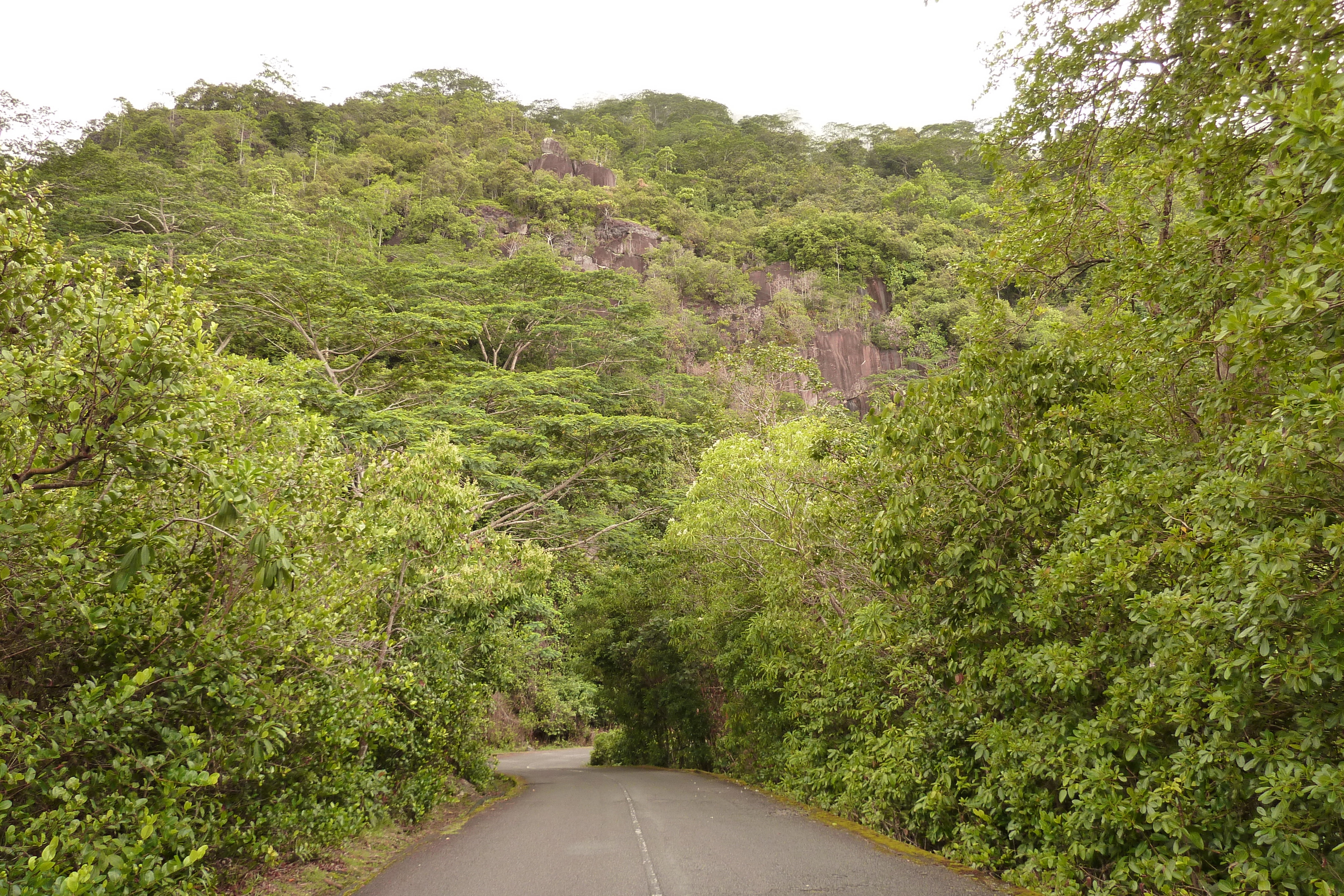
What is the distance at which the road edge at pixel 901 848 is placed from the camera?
629 centimetres

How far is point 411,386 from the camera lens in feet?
64.8

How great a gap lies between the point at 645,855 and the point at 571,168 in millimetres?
65465

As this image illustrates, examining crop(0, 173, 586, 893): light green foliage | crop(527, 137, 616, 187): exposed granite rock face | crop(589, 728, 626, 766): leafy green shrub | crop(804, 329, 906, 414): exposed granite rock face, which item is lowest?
crop(589, 728, 626, 766): leafy green shrub

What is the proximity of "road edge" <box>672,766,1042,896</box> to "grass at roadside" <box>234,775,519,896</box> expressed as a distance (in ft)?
16.2

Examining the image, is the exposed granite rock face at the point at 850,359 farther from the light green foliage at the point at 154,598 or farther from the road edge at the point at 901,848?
the light green foliage at the point at 154,598

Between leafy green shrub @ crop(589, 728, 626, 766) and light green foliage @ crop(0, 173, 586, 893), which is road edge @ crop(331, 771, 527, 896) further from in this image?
leafy green shrub @ crop(589, 728, 626, 766)

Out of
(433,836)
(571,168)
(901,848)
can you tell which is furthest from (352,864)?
(571,168)

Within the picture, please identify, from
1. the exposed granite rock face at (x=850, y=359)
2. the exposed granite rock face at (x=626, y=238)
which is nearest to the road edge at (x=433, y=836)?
the exposed granite rock face at (x=850, y=359)

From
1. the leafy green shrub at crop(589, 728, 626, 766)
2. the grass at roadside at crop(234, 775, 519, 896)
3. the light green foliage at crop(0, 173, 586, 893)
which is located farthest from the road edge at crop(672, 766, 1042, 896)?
the leafy green shrub at crop(589, 728, 626, 766)

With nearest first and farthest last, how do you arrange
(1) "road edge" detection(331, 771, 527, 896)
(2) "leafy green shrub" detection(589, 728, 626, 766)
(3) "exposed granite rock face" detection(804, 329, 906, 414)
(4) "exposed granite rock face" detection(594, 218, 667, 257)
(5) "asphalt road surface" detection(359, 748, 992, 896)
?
(5) "asphalt road surface" detection(359, 748, 992, 896) < (1) "road edge" detection(331, 771, 527, 896) < (2) "leafy green shrub" detection(589, 728, 626, 766) < (3) "exposed granite rock face" detection(804, 329, 906, 414) < (4) "exposed granite rock face" detection(594, 218, 667, 257)

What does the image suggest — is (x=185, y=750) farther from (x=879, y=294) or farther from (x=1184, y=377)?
(x=879, y=294)

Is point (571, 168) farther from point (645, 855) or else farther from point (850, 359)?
point (645, 855)

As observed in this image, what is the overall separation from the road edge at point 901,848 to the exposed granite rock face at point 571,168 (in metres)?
59.5

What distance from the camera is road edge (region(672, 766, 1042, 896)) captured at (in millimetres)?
6285
